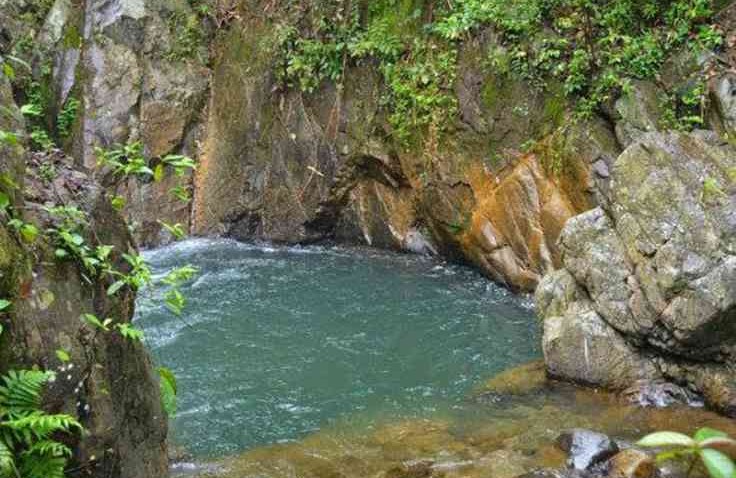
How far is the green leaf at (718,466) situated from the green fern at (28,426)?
225 cm

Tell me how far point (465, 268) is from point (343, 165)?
2.47 meters

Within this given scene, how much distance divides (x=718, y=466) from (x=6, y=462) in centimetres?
227

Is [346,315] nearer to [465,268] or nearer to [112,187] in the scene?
[465,268]

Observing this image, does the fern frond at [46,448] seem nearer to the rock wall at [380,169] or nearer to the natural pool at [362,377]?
the natural pool at [362,377]

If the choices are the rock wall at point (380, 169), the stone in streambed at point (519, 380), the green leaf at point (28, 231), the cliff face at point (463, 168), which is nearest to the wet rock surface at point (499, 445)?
the stone in streambed at point (519, 380)

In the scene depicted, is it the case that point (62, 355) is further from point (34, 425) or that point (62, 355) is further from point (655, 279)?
point (655, 279)

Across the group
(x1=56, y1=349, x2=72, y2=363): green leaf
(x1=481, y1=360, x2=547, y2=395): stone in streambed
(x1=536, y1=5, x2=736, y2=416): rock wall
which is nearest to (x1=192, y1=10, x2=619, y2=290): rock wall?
(x1=536, y1=5, x2=736, y2=416): rock wall

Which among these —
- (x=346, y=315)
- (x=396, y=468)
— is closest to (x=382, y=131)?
(x=346, y=315)

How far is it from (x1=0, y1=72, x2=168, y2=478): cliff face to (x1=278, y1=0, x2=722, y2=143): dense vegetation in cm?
618

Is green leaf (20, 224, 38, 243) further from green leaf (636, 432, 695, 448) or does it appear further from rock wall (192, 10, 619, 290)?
rock wall (192, 10, 619, 290)

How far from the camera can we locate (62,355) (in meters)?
3.01

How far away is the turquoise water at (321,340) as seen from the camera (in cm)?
640

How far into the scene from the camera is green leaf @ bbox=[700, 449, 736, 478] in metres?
1.10

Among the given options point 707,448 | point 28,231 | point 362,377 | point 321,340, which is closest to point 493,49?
point 321,340
